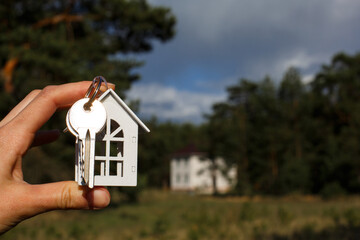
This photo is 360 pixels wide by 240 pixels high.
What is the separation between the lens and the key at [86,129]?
1.31 meters

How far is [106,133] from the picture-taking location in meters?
1.64

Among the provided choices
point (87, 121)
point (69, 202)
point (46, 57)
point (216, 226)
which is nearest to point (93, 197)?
point (69, 202)

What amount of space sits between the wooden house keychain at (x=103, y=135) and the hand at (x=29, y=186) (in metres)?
0.08

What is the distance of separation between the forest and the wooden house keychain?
9969mm

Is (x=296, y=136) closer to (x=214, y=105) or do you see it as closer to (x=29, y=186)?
(x=214, y=105)

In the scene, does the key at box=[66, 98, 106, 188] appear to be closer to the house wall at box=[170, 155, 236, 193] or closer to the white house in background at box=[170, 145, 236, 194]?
the white house in background at box=[170, 145, 236, 194]

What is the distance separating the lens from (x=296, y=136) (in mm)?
35562

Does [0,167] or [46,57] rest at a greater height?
[46,57]

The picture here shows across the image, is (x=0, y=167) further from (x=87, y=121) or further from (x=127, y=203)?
(x=127, y=203)

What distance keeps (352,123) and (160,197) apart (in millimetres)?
18292

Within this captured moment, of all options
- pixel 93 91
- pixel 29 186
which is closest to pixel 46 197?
pixel 29 186

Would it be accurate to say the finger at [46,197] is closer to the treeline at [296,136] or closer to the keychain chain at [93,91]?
the keychain chain at [93,91]

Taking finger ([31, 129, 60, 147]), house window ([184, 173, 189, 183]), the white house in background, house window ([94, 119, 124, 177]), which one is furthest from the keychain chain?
house window ([184, 173, 189, 183])

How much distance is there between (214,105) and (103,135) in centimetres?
5023
